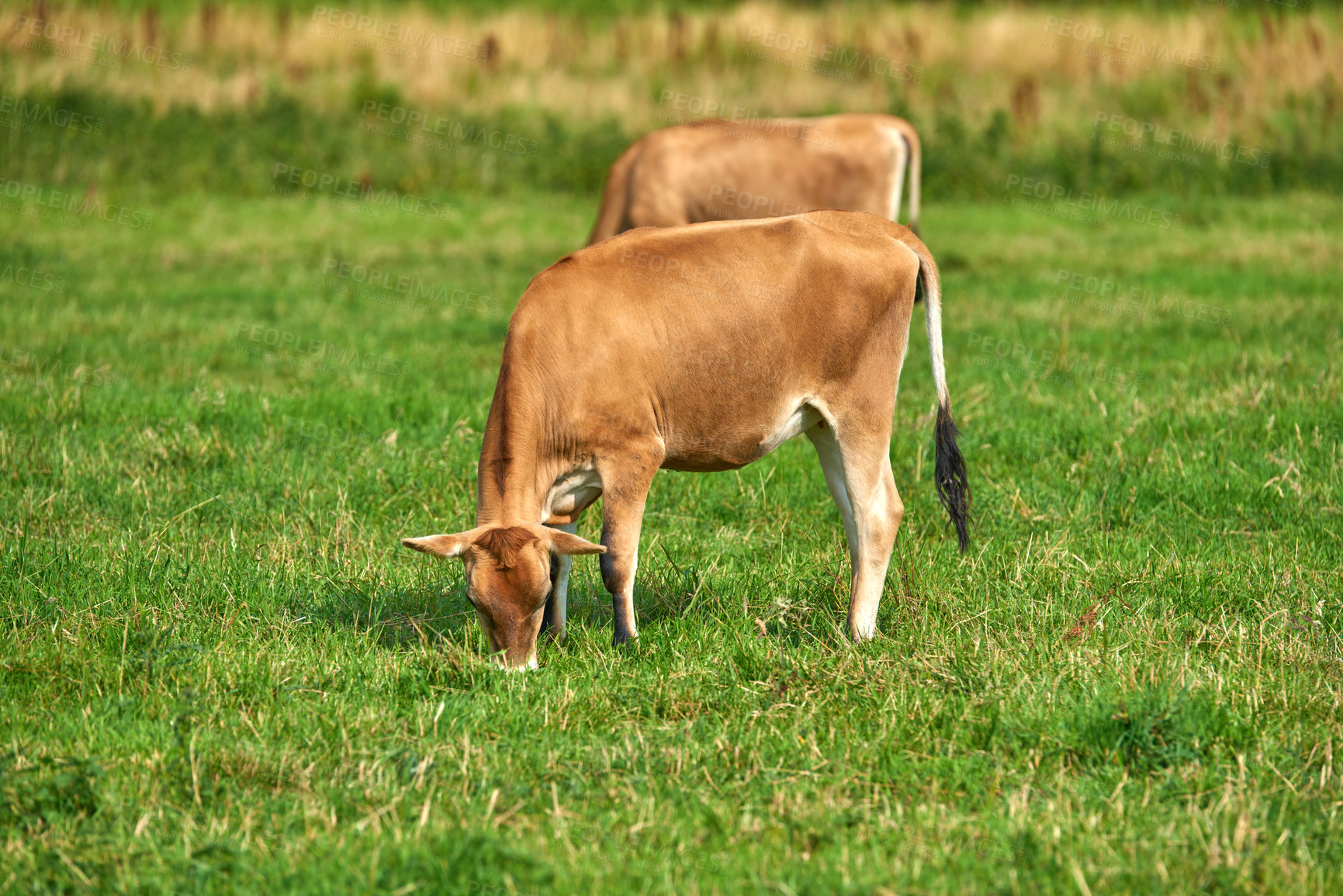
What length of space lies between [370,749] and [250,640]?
1125 millimetres

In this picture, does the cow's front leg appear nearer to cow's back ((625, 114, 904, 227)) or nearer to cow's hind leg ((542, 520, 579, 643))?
cow's hind leg ((542, 520, 579, 643))

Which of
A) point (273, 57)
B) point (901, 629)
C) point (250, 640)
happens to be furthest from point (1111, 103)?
point (250, 640)

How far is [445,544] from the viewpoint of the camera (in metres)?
4.80

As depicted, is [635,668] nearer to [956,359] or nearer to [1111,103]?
[956,359]

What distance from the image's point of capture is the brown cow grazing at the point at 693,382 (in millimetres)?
5074

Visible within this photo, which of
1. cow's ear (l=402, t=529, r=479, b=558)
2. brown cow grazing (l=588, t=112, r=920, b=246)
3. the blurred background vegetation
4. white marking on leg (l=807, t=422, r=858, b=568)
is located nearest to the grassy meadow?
white marking on leg (l=807, t=422, r=858, b=568)

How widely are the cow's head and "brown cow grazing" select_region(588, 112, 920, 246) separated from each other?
6660 millimetres

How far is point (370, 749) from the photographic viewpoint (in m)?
4.15

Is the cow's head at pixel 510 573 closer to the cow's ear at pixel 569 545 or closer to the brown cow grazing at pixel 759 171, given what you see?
the cow's ear at pixel 569 545

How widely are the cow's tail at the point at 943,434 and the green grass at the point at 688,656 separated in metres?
0.34

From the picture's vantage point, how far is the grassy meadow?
145 inches

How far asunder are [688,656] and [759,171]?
7.40m

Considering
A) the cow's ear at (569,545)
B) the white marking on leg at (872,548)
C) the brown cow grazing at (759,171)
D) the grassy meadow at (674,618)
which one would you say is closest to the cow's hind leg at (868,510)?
the white marking on leg at (872,548)

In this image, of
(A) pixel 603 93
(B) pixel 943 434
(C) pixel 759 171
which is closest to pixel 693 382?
(B) pixel 943 434
